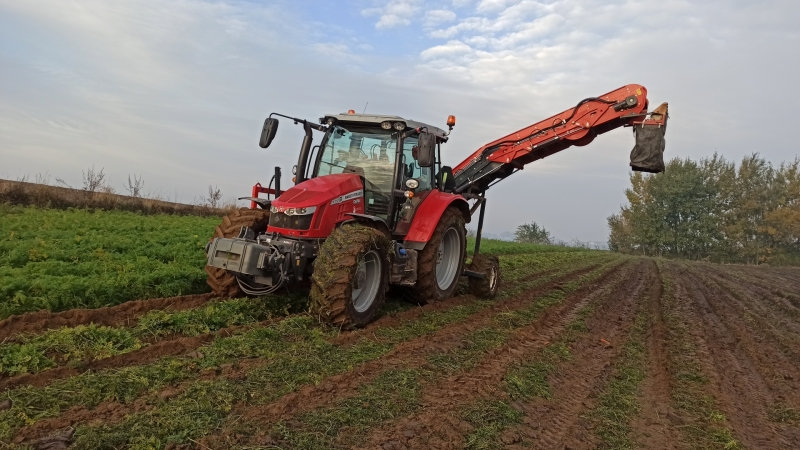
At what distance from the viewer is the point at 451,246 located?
8.16m

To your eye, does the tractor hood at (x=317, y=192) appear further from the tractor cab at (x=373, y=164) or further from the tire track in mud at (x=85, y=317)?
the tire track in mud at (x=85, y=317)

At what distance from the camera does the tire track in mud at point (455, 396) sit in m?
3.23

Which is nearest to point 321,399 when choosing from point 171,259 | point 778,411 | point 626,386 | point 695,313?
point 626,386

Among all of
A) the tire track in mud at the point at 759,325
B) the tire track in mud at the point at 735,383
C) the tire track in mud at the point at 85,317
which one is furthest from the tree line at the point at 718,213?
the tire track in mud at the point at 85,317

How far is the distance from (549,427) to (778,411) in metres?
2.09

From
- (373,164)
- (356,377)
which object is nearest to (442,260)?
(373,164)

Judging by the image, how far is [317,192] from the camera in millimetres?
5941

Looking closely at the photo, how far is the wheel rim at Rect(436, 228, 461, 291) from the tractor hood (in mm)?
2065

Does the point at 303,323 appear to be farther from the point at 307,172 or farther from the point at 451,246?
the point at 451,246

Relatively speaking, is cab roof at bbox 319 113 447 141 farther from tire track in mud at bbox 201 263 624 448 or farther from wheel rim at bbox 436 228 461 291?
tire track in mud at bbox 201 263 624 448

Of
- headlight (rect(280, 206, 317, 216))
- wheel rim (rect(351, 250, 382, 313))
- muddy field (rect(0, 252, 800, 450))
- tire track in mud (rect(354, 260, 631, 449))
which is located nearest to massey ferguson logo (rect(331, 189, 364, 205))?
headlight (rect(280, 206, 317, 216))

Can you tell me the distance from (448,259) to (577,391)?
3894 millimetres

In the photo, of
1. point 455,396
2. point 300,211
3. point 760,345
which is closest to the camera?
point 455,396

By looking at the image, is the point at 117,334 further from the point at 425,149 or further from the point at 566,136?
the point at 566,136
